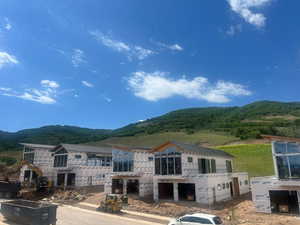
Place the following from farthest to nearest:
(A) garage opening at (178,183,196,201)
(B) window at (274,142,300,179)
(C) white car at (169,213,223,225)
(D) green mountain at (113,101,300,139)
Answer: (D) green mountain at (113,101,300,139)
(A) garage opening at (178,183,196,201)
(B) window at (274,142,300,179)
(C) white car at (169,213,223,225)

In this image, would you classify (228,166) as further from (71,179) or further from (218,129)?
(218,129)

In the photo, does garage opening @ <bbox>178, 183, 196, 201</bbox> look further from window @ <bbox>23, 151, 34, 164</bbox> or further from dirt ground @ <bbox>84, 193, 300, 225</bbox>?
window @ <bbox>23, 151, 34, 164</bbox>

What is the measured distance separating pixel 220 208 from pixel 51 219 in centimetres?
1656

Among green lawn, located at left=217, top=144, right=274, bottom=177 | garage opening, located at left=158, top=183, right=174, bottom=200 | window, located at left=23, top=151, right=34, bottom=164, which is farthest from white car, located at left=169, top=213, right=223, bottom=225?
window, located at left=23, top=151, right=34, bottom=164

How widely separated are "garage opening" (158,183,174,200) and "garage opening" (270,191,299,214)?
1106cm

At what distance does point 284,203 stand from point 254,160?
85.8ft

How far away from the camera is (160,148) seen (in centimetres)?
2633

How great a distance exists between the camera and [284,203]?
A: 69.8ft

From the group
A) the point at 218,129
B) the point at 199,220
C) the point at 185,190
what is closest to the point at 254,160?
the point at 185,190

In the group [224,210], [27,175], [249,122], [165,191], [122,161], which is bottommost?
[224,210]

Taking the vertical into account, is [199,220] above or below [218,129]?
below

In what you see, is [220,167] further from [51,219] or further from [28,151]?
[28,151]

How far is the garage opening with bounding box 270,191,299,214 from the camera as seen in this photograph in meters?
19.5

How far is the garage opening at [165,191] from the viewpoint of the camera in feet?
87.4
